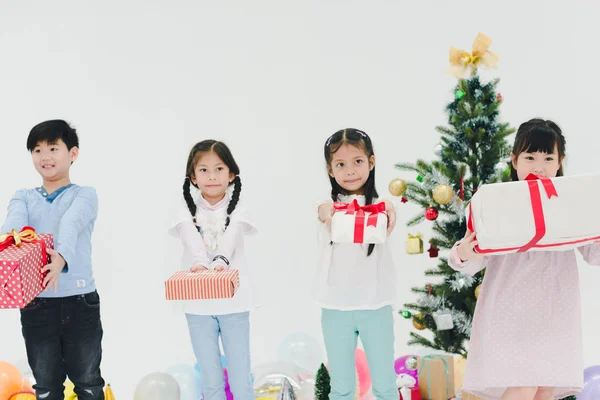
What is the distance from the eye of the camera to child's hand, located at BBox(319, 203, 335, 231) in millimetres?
3576

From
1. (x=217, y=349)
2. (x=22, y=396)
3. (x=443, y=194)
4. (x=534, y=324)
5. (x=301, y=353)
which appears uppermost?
(x=443, y=194)

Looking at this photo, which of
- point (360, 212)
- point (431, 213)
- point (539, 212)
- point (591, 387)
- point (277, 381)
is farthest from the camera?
point (277, 381)

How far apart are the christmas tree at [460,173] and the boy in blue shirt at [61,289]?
1.75 m

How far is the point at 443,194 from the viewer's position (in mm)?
4055

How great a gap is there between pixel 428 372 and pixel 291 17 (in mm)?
2928

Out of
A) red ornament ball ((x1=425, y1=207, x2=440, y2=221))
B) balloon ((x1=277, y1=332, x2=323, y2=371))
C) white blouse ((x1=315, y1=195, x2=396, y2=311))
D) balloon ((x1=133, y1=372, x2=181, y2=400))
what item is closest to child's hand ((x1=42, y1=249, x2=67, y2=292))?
balloon ((x1=133, y1=372, x2=181, y2=400))

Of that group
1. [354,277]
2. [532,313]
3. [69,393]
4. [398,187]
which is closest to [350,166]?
[354,277]

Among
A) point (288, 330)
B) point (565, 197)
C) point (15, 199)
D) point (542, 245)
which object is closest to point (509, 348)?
point (542, 245)

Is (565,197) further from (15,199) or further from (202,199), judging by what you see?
(15,199)

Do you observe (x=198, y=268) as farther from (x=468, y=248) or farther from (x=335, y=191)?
(x=468, y=248)

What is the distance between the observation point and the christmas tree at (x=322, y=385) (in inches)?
161

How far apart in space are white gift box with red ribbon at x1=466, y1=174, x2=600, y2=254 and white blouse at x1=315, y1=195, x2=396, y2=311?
0.70 m

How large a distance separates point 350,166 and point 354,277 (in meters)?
0.55

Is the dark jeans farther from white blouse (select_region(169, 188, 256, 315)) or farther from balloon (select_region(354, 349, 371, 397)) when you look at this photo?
balloon (select_region(354, 349, 371, 397))
